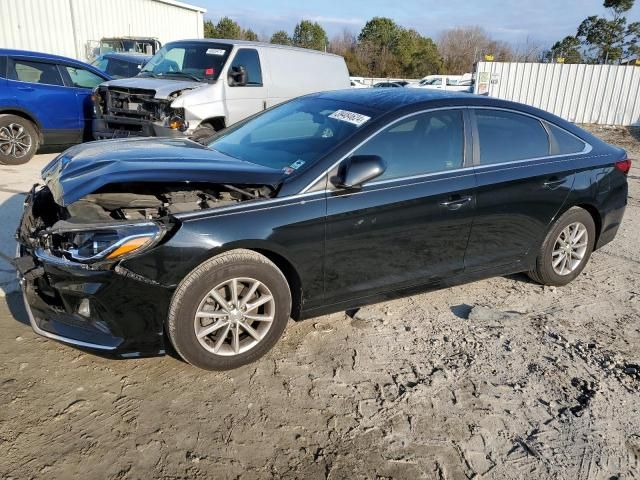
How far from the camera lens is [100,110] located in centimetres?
802

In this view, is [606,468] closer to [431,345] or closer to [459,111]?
[431,345]

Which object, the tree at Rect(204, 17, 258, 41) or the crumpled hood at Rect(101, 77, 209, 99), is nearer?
the crumpled hood at Rect(101, 77, 209, 99)

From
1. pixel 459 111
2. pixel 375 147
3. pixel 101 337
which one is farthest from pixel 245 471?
pixel 459 111

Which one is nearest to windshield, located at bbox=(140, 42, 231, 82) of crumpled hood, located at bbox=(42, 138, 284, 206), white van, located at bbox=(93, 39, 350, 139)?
white van, located at bbox=(93, 39, 350, 139)

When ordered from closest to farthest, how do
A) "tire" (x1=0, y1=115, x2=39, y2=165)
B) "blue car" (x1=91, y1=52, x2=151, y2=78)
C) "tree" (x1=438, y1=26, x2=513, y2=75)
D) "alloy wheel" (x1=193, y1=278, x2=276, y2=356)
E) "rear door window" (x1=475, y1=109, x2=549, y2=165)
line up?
"alloy wheel" (x1=193, y1=278, x2=276, y2=356) → "rear door window" (x1=475, y1=109, x2=549, y2=165) → "tire" (x1=0, y1=115, x2=39, y2=165) → "blue car" (x1=91, y1=52, x2=151, y2=78) → "tree" (x1=438, y1=26, x2=513, y2=75)

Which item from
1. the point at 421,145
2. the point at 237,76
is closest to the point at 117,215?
the point at 421,145

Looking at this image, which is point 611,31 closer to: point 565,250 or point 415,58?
point 415,58

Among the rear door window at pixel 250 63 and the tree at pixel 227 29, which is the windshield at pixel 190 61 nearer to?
the rear door window at pixel 250 63

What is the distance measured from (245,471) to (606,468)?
1.77m

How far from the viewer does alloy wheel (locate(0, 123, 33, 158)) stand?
798cm

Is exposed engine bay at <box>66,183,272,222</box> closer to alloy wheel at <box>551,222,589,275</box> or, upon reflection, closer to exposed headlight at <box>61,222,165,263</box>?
exposed headlight at <box>61,222,165,263</box>

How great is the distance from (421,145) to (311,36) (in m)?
49.5

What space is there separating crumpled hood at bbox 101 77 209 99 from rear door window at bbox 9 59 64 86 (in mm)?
1435

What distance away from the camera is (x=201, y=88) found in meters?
7.50
